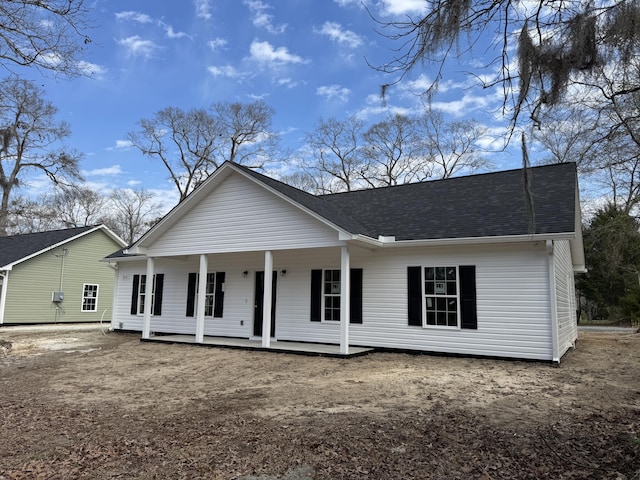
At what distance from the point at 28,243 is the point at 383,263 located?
65.5 ft

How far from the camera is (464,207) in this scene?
11289 mm

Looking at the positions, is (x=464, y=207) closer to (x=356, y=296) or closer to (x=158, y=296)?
(x=356, y=296)

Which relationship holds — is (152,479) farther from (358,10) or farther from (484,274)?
(484,274)

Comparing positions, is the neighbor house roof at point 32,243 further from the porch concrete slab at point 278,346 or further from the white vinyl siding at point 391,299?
the porch concrete slab at point 278,346

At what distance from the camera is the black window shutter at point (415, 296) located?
1036 centimetres

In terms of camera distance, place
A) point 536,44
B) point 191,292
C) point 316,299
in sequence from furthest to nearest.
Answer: point 191,292
point 316,299
point 536,44

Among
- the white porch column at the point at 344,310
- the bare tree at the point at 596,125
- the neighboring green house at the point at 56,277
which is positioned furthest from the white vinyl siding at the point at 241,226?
the neighboring green house at the point at 56,277

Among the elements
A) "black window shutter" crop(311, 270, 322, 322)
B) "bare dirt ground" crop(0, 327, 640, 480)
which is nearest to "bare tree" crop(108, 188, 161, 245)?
"black window shutter" crop(311, 270, 322, 322)

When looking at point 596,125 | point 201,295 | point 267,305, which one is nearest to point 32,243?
point 201,295

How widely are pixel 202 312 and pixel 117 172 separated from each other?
26230 millimetres

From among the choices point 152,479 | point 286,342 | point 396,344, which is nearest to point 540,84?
point 152,479

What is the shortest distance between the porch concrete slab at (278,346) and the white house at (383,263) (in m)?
0.22

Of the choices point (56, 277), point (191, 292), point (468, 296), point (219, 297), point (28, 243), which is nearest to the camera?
point (468, 296)

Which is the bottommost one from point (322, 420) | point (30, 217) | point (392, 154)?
point (322, 420)
